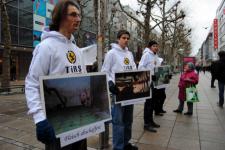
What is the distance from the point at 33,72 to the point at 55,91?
0.26m

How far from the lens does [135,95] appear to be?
4.05 meters

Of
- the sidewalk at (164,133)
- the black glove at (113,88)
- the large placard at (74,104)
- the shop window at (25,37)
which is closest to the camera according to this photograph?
the large placard at (74,104)

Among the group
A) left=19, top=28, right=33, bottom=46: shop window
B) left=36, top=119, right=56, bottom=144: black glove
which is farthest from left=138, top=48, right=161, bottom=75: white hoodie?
left=19, top=28, right=33, bottom=46: shop window

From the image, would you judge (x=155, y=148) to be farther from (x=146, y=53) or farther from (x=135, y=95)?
(x=146, y=53)

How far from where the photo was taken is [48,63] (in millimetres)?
2172

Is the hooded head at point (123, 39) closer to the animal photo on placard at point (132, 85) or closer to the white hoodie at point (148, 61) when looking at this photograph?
the animal photo on placard at point (132, 85)

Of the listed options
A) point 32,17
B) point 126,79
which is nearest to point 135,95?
point 126,79

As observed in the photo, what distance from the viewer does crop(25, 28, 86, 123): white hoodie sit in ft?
6.62

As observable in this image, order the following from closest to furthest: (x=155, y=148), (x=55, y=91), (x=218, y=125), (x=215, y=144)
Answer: (x=55, y=91), (x=155, y=148), (x=215, y=144), (x=218, y=125)

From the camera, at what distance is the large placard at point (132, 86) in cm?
378

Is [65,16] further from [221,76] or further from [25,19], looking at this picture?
[25,19]

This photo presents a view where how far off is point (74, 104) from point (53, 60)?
0.44 metres

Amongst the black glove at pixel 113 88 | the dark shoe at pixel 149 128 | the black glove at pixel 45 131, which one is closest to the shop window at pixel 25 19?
the dark shoe at pixel 149 128

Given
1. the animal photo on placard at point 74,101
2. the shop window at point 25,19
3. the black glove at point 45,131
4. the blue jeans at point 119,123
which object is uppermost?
the shop window at point 25,19
